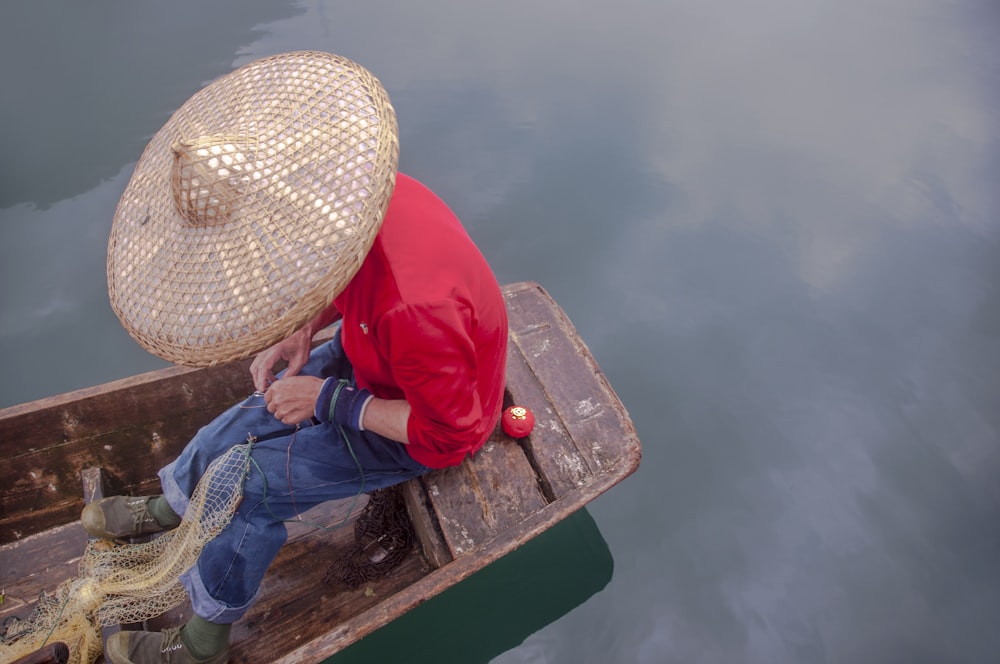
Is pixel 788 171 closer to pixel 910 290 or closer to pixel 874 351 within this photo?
pixel 910 290

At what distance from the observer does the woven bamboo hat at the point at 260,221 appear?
5.41ft

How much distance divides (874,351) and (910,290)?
0.83 m

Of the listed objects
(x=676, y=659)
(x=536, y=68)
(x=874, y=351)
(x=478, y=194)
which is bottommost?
(x=676, y=659)

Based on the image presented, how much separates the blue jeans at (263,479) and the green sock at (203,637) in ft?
0.22

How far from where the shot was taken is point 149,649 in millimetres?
2381

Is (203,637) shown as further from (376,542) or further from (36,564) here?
(36,564)

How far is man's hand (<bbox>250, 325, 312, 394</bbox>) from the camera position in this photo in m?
2.58

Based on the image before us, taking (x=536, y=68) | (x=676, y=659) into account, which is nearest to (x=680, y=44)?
(x=536, y=68)

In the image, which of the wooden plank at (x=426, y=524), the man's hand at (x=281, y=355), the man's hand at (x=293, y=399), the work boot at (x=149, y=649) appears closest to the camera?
the man's hand at (x=293, y=399)

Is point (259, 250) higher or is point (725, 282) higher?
point (259, 250)

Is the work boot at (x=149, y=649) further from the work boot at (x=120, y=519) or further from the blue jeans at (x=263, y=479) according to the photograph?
the work boot at (x=120, y=519)

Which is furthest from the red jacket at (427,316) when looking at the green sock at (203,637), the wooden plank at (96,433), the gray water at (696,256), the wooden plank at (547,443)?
the gray water at (696,256)

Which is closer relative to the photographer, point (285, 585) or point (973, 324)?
point (285, 585)

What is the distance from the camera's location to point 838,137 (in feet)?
21.5
